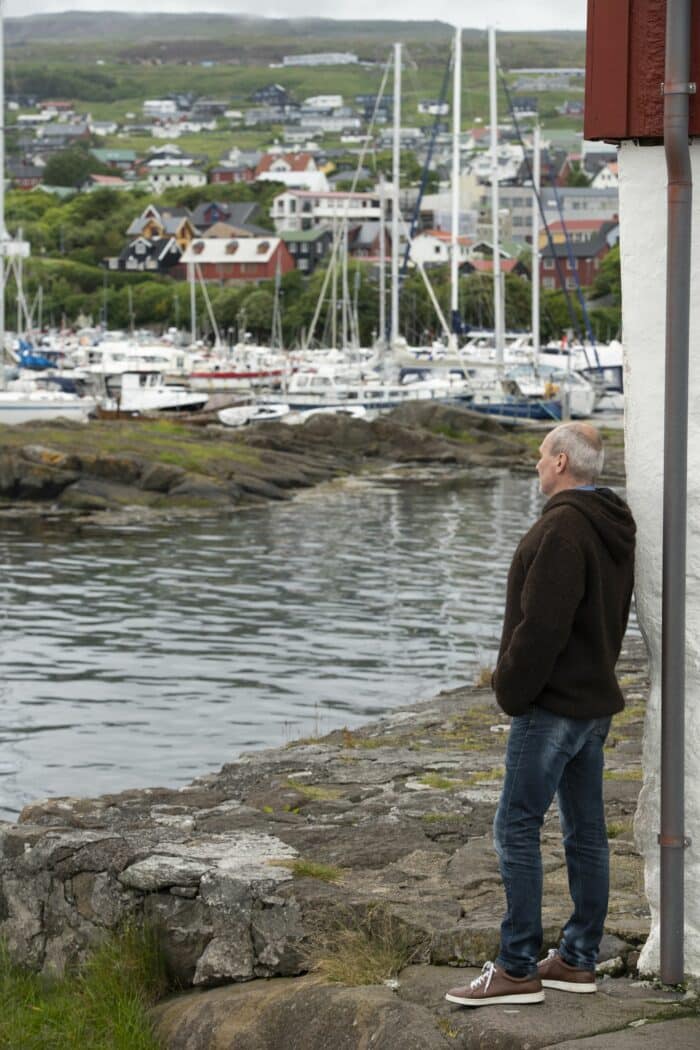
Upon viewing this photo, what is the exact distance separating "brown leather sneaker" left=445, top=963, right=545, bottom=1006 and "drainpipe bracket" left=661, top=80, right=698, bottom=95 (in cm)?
298

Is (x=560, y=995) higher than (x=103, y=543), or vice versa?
(x=560, y=995)

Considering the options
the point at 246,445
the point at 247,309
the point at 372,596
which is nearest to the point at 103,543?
the point at 372,596

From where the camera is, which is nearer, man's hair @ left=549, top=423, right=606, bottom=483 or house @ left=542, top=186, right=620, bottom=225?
man's hair @ left=549, top=423, right=606, bottom=483

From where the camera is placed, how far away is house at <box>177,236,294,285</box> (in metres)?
146

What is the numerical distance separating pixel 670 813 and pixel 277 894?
177 cm

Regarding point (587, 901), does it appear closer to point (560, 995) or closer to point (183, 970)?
point (560, 995)

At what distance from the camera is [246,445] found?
55094mm

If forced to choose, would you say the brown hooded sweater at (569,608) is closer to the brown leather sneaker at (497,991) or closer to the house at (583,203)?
the brown leather sneaker at (497,991)

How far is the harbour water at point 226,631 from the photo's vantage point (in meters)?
17.5

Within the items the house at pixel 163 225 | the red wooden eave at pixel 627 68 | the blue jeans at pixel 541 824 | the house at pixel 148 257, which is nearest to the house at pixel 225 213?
the house at pixel 163 225

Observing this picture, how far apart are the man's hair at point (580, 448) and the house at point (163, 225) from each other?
503ft

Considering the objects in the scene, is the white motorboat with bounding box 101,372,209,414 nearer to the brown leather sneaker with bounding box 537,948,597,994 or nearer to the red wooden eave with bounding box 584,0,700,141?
the red wooden eave with bounding box 584,0,700,141

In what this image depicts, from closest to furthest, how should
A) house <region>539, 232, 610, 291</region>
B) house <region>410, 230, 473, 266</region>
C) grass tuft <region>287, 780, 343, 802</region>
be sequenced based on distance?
grass tuft <region>287, 780, 343, 802</region>, house <region>539, 232, 610, 291</region>, house <region>410, 230, 473, 266</region>

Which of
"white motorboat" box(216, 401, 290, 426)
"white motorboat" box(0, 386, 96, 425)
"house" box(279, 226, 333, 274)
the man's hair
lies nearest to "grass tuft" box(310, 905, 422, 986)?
the man's hair
